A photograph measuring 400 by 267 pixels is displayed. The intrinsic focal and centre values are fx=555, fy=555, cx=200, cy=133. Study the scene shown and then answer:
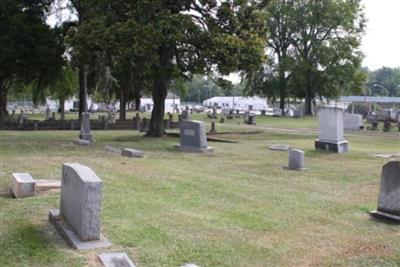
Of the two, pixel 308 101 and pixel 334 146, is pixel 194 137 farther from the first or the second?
pixel 308 101

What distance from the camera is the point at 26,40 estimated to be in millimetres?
32219

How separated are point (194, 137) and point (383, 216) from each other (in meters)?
10.8

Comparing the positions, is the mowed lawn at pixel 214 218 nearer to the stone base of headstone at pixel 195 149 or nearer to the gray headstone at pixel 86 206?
the gray headstone at pixel 86 206

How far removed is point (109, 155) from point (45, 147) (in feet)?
11.2

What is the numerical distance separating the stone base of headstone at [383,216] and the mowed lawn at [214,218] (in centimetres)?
20

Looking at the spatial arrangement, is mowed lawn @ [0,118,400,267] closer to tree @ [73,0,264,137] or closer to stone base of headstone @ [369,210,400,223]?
stone base of headstone @ [369,210,400,223]

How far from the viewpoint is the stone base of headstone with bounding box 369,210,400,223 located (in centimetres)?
821

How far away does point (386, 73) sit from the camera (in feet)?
520

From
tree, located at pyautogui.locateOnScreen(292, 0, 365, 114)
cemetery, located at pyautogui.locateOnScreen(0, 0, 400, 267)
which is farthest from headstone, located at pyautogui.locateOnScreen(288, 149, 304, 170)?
tree, located at pyautogui.locateOnScreen(292, 0, 365, 114)

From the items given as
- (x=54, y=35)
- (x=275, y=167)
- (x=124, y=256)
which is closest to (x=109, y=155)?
(x=275, y=167)

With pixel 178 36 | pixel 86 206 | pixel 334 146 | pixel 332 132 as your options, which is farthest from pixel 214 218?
pixel 178 36

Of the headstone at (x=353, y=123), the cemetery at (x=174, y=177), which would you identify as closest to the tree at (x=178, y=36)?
the cemetery at (x=174, y=177)

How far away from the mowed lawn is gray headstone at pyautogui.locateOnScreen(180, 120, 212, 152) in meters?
4.04

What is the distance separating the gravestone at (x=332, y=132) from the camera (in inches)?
782
